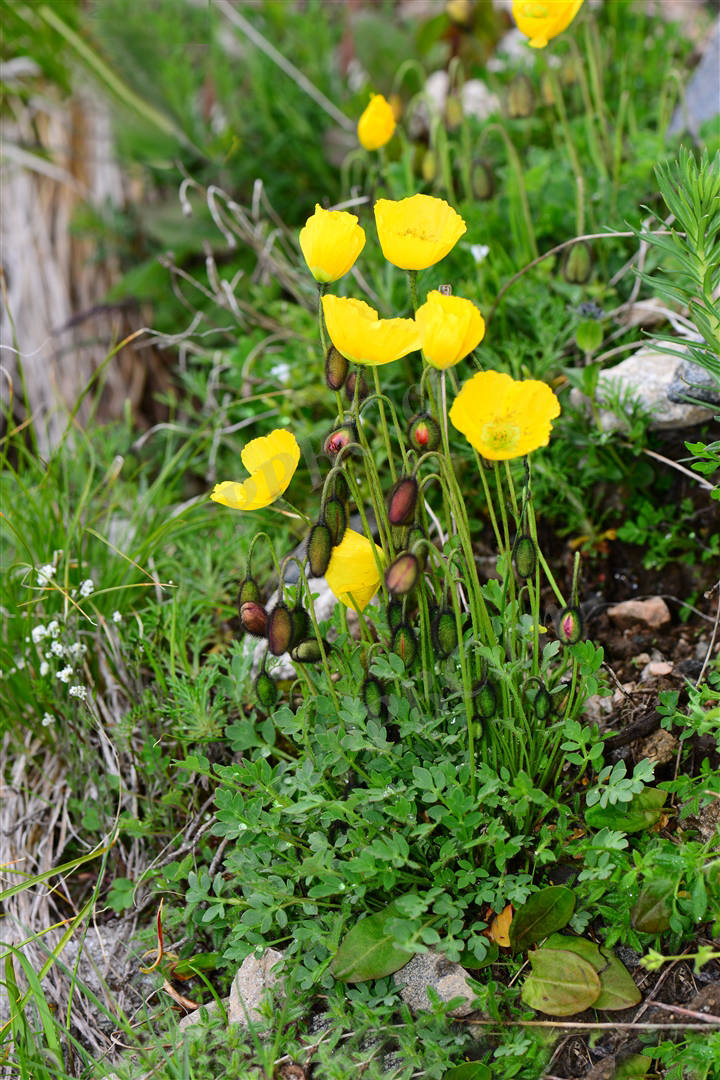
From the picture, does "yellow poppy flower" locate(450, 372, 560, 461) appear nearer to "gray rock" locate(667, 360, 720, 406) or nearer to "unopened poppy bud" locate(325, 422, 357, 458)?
"unopened poppy bud" locate(325, 422, 357, 458)

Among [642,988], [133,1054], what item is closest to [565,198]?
[642,988]

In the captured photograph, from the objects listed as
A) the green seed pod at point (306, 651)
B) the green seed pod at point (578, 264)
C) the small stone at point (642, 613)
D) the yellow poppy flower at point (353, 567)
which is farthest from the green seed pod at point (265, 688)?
the green seed pod at point (578, 264)

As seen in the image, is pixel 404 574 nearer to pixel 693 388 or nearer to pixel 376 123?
pixel 693 388

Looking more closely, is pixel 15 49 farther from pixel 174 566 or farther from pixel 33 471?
pixel 174 566

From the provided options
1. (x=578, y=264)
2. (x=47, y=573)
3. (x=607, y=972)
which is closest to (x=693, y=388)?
(x=578, y=264)

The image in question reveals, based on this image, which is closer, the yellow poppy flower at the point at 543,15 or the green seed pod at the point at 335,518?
the green seed pod at the point at 335,518

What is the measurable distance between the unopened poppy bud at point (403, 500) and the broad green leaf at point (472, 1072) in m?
0.73

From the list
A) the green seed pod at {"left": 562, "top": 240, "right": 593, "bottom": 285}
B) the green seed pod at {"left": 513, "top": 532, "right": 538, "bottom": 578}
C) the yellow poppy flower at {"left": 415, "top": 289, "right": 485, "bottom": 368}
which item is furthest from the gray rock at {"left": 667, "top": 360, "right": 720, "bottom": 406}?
the yellow poppy flower at {"left": 415, "top": 289, "right": 485, "bottom": 368}

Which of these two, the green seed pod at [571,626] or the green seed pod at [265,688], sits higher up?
the green seed pod at [571,626]

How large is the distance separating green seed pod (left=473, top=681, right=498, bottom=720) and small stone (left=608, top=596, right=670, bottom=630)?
598 millimetres

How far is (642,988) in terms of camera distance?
1466 mm

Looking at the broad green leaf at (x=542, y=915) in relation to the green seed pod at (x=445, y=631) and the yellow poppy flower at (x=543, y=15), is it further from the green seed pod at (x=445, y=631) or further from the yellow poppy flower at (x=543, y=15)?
the yellow poppy flower at (x=543, y=15)

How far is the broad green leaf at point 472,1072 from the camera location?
4.43 feet

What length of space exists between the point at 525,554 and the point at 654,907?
0.52 meters
